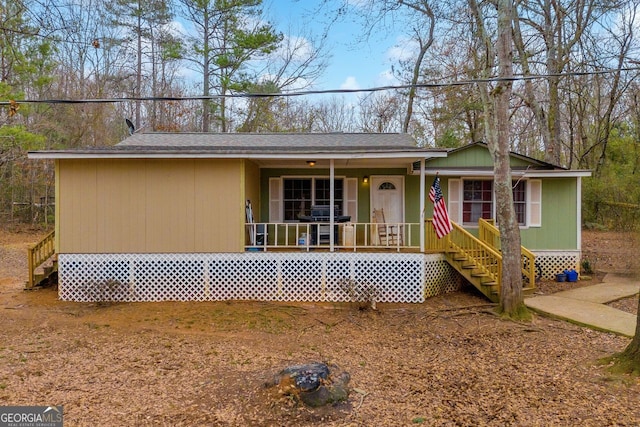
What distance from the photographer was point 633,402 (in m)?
3.67

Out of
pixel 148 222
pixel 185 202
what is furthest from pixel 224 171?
pixel 148 222

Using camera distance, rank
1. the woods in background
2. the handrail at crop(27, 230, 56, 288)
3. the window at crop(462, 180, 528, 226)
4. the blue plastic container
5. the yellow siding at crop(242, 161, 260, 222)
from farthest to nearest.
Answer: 1. the woods in background
2. the window at crop(462, 180, 528, 226)
3. the blue plastic container
4. the handrail at crop(27, 230, 56, 288)
5. the yellow siding at crop(242, 161, 260, 222)

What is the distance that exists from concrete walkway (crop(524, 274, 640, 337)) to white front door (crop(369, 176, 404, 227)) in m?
3.88

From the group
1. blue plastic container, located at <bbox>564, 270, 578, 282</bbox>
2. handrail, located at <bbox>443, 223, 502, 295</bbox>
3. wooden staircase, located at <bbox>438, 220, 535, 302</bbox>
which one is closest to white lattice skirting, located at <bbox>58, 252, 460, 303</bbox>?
wooden staircase, located at <bbox>438, 220, 535, 302</bbox>

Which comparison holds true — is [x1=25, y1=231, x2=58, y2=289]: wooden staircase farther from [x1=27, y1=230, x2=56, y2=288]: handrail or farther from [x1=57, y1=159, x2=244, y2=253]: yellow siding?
[x1=57, y1=159, x2=244, y2=253]: yellow siding

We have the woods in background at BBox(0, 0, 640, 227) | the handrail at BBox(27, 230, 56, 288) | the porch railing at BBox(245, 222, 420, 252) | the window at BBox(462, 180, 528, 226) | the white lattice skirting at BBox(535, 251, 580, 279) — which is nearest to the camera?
the porch railing at BBox(245, 222, 420, 252)

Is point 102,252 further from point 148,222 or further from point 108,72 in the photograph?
point 108,72

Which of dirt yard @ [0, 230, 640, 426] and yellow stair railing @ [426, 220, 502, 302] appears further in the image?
yellow stair railing @ [426, 220, 502, 302]

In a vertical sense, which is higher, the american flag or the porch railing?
the american flag

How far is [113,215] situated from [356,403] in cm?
653

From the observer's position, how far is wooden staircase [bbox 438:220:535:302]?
26.1 ft

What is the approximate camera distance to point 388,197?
10367mm

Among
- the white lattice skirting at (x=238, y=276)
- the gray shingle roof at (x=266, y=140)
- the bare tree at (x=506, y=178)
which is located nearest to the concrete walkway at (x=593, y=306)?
the bare tree at (x=506, y=178)

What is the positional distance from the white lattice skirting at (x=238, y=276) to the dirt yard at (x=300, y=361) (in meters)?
0.32
